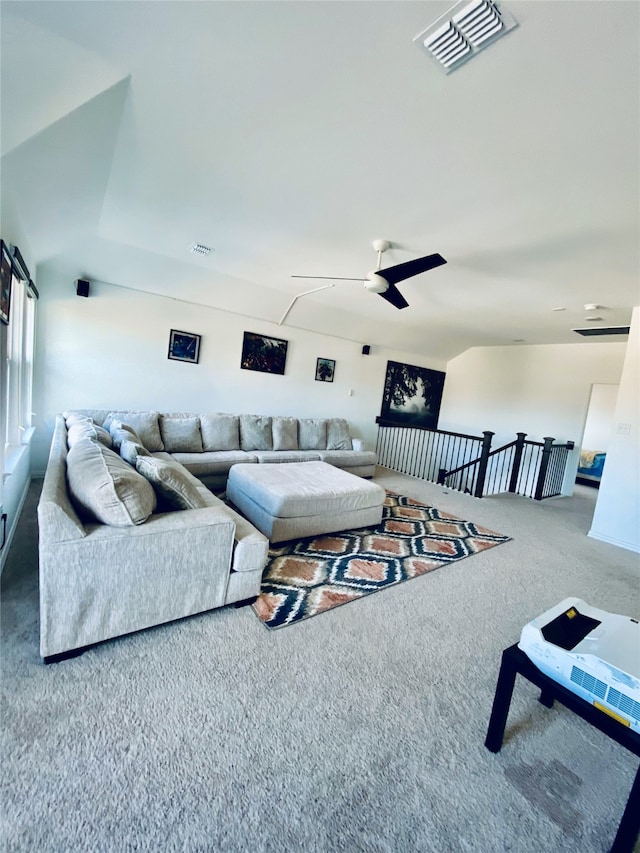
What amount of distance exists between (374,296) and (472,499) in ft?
10.1

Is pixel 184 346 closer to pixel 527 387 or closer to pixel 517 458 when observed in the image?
pixel 517 458

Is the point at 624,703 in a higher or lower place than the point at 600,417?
lower

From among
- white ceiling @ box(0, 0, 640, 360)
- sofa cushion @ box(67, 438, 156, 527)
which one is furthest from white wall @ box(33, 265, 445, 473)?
sofa cushion @ box(67, 438, 156, 527)

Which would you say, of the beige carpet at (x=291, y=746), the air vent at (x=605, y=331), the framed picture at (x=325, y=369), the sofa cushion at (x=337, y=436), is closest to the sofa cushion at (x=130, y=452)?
the beige carpet at (x=291, y=746)

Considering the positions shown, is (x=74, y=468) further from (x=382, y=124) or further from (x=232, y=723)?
(x=382, y=124)

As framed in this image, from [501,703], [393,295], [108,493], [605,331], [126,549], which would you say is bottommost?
[501,703]

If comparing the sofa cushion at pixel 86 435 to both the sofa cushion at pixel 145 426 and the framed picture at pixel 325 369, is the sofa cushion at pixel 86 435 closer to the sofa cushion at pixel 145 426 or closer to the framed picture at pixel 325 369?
the sofa cushion at pixel 145 426

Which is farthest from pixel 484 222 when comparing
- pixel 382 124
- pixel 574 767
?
pixel 574 767

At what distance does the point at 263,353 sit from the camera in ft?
17.5

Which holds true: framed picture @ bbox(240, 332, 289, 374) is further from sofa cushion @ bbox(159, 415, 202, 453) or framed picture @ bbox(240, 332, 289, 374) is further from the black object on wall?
the black object on wall

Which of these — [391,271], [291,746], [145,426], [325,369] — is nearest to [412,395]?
[325,369]

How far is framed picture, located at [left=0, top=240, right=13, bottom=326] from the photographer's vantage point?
1.86 metres

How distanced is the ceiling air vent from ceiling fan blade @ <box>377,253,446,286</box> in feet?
4.04

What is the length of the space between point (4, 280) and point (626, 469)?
5519 millimetres
